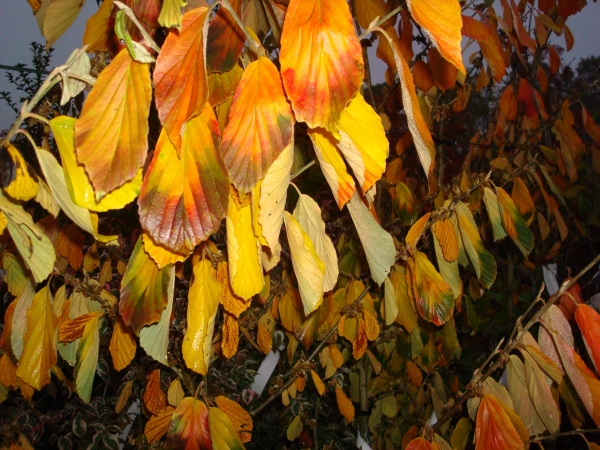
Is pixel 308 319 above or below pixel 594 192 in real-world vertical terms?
above

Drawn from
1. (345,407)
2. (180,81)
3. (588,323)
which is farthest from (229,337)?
(345,407)

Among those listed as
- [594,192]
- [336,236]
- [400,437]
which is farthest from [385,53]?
[594,192]

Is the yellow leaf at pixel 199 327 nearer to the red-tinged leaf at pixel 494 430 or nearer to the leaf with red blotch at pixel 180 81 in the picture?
the leaf with red blotch at pixel 180 81

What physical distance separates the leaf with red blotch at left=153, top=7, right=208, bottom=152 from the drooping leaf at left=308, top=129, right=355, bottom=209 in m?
0.09

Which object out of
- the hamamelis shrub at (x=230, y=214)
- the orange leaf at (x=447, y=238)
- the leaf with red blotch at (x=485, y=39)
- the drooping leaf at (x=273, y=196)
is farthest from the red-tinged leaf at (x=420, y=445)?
the leaf with red blotch at (x=485, y=39)

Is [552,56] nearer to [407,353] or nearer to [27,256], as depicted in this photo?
[407,353]

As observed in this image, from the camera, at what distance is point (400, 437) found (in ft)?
4.30

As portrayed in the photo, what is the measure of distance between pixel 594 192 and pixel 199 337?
7.87ft

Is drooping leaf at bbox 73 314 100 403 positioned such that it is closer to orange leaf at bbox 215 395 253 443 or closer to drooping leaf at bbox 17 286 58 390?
drooping leaf at bbox 17 286 58 390

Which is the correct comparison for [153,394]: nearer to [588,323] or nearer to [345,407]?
[345,407]

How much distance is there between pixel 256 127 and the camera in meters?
0.29

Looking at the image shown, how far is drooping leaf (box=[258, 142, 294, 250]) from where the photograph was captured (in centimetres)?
29

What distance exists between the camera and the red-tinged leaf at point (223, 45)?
33cm

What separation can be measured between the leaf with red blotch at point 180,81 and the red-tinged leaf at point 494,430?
513 mm
